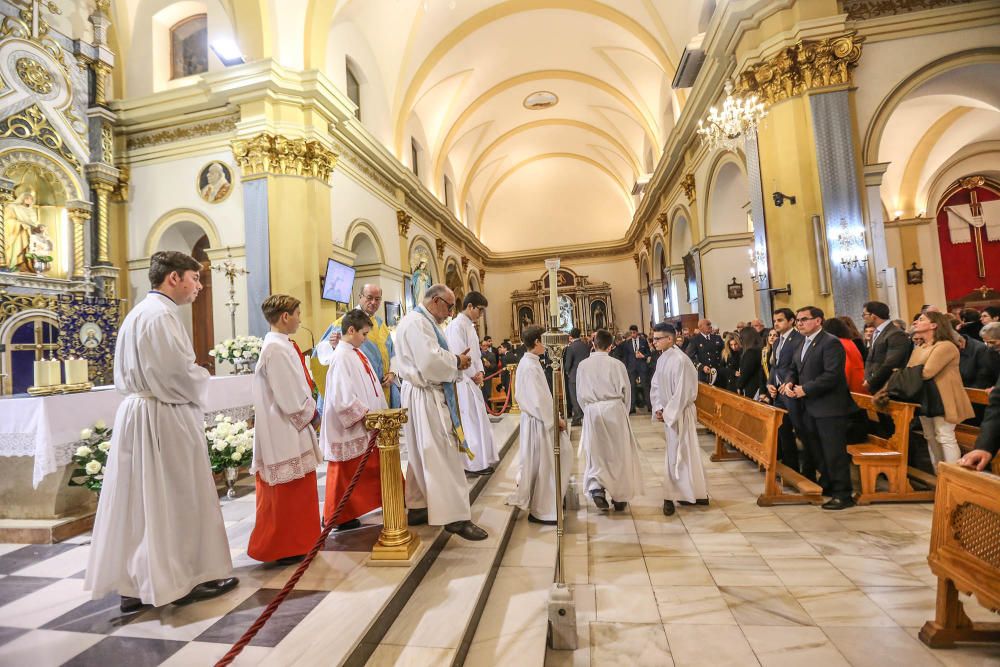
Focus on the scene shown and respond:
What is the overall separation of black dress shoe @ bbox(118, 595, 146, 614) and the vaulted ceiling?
29.5 ft

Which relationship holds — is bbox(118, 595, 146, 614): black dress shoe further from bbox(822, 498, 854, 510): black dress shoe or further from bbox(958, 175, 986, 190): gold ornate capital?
bbox(958, 175, 986, 190): gold ornate capital

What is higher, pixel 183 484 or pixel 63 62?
pixel 63 62

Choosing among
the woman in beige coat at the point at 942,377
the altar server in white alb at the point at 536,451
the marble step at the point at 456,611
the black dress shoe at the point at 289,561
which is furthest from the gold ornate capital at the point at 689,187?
the black dress shoe at the point at 289,561

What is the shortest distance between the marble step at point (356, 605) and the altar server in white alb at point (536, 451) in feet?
2.42

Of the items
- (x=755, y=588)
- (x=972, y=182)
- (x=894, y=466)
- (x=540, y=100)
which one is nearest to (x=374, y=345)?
(x=755, y=588)

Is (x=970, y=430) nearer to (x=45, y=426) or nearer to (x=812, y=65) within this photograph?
(x=812, y=65)

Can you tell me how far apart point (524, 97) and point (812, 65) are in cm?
1072

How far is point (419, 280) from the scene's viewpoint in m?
13.0

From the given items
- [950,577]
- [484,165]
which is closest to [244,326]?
[950,577]

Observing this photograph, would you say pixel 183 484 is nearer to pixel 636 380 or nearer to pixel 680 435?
pixel 680 435

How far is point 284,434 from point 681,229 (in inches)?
486

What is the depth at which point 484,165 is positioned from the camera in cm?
1930

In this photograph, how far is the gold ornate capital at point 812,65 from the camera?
6.66 metres

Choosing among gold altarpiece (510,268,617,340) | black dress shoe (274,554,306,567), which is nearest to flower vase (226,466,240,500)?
black dress shoe (274,554,306,567)
